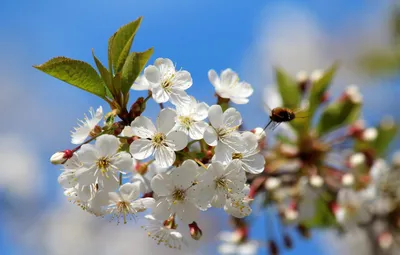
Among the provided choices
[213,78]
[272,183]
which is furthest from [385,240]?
[213,78]

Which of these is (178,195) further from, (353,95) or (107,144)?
(353,95)

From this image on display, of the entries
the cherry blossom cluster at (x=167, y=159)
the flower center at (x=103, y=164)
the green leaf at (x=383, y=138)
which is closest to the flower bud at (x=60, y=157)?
the cherry blossom cluster at (x=167, y=159)

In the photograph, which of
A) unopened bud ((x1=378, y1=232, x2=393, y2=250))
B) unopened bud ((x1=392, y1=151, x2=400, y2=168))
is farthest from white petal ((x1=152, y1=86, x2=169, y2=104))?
unopened bud ((x1=378, y1=232, x2=393, y2=250))

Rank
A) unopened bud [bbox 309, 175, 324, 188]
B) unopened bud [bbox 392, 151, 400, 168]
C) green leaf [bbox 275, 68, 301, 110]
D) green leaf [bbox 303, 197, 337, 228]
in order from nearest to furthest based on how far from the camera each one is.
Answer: unopened bud [bbox 309, 175, 324, 188] < green leaf [bbox 275, 68, 301, 110] < green leaf [bbox 303, 197, 337, 228] < unopened bud [bbox 392, 151, 400, 168]

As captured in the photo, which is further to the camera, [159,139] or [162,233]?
[162,233]

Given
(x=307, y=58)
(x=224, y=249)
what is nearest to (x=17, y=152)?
(x=224, y=249)

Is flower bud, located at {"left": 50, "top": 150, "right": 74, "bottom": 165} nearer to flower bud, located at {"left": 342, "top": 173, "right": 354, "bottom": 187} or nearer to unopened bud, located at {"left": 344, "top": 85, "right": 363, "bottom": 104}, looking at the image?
flower bud, located at {"left": 342, "top": 173, "right": 354, "bottom": 187}

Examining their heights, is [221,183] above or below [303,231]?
above

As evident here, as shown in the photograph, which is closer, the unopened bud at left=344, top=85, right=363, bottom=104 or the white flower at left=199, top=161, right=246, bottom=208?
the white flower at left=199, top=161, right=246, bottom=208
